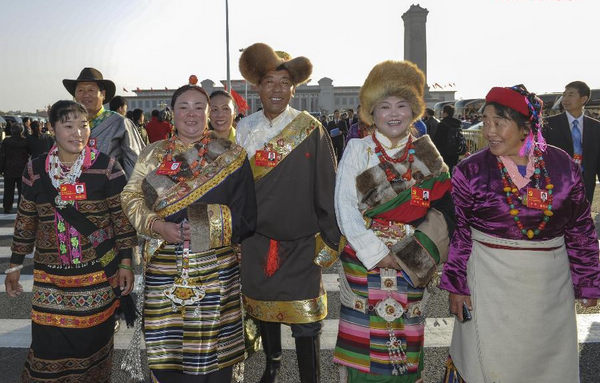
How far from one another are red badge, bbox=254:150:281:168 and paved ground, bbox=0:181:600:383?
127cm

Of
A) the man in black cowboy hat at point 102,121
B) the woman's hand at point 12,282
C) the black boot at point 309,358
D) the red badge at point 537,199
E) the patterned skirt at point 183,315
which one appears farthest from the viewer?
the man in black cowboy hat at point 102,121

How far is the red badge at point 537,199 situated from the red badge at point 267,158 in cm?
152

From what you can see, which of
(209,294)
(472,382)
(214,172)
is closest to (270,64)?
(214,172)

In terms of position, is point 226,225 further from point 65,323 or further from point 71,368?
point 71,368

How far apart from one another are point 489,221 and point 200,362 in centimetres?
169

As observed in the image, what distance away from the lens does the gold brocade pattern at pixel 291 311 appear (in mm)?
3273

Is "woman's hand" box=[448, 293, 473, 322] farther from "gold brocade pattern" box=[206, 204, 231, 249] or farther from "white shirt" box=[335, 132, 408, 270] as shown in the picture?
"gold brocade pattern" box=[206, 204, 231, 249]

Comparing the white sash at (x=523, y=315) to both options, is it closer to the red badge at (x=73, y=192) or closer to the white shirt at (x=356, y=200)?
the white shirt at (x=356, y=200)

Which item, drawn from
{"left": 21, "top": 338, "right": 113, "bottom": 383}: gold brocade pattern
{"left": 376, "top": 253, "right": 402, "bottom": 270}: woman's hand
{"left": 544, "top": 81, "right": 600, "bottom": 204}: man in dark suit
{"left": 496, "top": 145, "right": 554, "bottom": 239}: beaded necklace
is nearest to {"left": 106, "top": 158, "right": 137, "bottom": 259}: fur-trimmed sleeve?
{"left": 21, "top": 338, "right": 113, "bottom": 383}: gold brocade pattern

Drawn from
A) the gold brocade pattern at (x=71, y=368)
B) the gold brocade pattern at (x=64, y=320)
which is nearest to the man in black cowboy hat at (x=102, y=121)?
the gold brocade pattern at (x=64, y=320)

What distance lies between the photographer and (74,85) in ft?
14.4

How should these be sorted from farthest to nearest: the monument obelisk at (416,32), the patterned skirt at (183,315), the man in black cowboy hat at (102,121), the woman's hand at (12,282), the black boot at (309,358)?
the monument obelisk at (416,32)
the man in black cowboy hat at (102,121)
the black boot at (309,358)
the woman's hand at (12,282)
the patterned skirt at (183,315)

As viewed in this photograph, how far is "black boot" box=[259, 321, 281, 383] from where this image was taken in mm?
3447

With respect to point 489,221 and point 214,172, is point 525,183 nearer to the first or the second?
point 489,221
